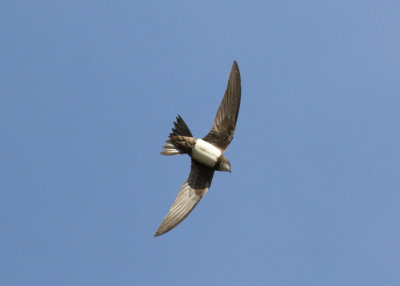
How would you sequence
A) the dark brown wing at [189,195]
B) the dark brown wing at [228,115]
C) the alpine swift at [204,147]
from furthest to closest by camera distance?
the dark brown wing at [228,115]
the alpine swift at [204,147]
the dark brown wing at [189,195]

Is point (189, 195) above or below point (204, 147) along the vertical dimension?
below

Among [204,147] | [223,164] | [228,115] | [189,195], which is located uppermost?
[228,115]

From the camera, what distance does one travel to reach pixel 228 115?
12094 mm

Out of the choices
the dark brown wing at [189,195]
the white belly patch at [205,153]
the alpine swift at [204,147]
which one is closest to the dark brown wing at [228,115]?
the alpine swift at [204,147]

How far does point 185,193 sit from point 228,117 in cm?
203

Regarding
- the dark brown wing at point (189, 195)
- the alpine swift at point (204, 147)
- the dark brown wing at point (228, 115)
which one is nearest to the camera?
the dark brown wing at point (189, 195)

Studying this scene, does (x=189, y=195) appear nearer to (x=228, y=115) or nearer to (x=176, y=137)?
(x=176, y=137)

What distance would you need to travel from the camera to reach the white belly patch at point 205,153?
1167cm

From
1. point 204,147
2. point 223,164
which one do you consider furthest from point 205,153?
point 223,164

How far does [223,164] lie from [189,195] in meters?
1.04

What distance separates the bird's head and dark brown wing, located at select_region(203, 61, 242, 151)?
1.12 feet

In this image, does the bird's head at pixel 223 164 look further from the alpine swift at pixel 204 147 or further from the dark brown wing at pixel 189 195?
the dark brown wing at pixel 189 195

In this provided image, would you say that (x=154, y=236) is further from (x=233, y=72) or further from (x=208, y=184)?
(x=233, y=72)

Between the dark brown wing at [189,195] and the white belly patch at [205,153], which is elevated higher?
the white belly patch at [205,153]
